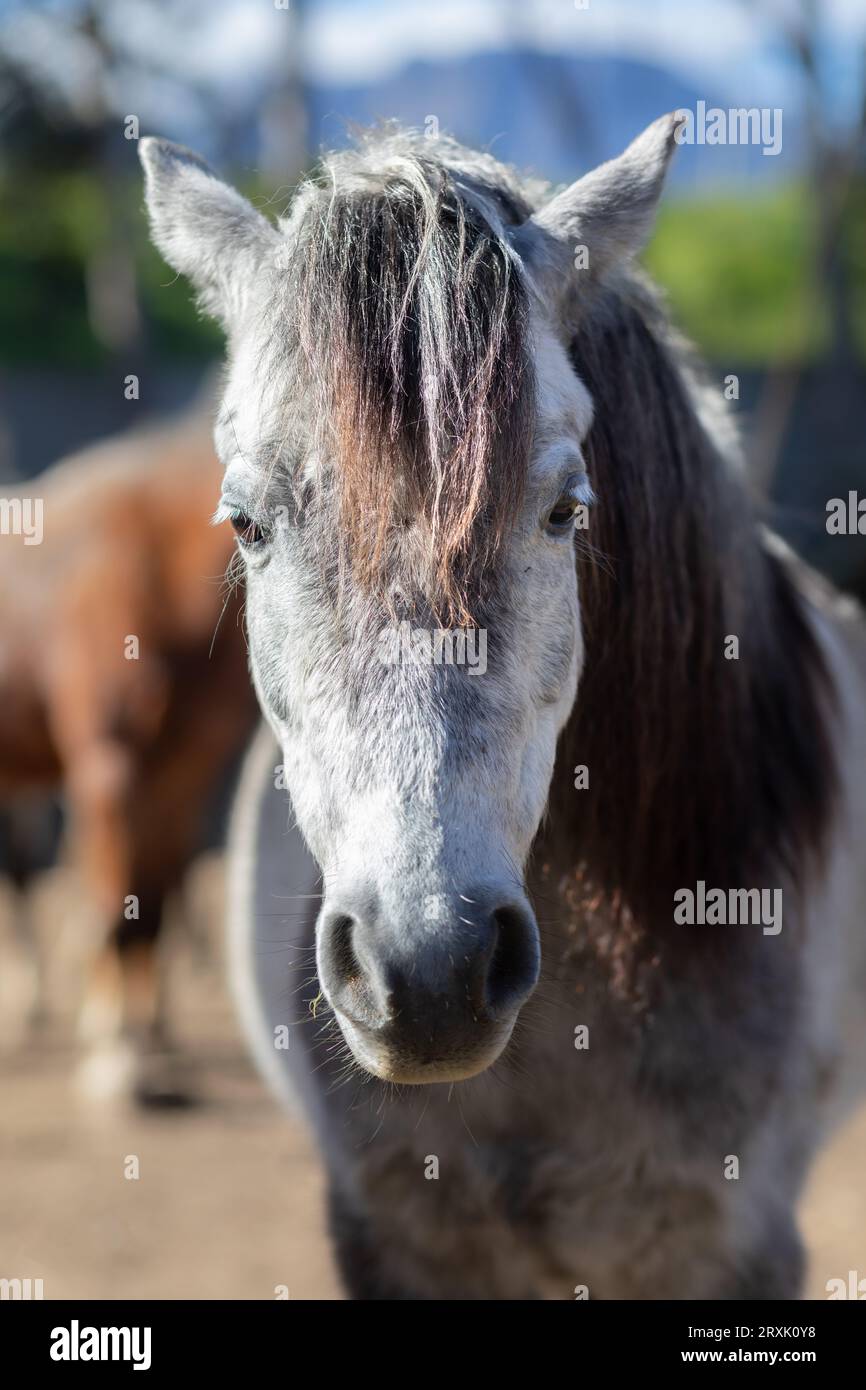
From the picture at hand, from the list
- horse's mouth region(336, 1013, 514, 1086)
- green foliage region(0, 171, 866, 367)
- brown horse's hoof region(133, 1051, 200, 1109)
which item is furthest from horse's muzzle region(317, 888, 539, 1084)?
green foliage region(0, 171, 866, 367)

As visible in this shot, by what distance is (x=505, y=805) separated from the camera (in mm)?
1438

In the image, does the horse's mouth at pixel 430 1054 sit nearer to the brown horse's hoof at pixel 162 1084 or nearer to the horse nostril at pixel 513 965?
the horse nostril at pixel 513 965

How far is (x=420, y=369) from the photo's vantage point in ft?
4.92

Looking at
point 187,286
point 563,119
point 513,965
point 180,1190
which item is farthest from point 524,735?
point 187,286

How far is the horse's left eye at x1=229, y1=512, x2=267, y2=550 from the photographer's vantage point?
161 cm

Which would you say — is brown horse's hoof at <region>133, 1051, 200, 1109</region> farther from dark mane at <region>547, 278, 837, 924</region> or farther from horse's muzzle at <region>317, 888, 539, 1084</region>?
horse's muzzle at <region>317, 888, 539, 1084</region>

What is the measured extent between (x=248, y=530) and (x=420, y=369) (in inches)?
12.7

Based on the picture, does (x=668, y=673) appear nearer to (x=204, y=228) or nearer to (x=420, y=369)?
(x=420, y=369)

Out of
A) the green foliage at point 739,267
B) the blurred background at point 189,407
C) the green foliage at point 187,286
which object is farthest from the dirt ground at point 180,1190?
the green foliage at point 739,267

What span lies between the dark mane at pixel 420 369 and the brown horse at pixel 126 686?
323 centimetres

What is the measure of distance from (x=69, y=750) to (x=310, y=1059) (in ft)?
9.50

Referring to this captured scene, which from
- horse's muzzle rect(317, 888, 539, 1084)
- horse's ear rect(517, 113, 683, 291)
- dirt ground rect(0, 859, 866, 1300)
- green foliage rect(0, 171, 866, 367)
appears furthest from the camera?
green foliage rect(0, 171, 866, 367)

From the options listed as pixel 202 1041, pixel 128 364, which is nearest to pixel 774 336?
pixel 128 364
